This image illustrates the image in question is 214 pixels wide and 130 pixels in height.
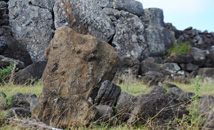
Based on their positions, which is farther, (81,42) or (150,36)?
(150,36)

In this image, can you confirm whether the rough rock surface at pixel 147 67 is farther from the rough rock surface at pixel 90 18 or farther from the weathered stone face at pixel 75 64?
the weathered stone face at pixel 75 64

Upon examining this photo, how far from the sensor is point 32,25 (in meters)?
11.2

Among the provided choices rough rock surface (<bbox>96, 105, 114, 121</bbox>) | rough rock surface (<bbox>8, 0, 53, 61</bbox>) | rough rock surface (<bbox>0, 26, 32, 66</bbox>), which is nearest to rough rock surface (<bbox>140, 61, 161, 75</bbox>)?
rough rock surface (<bbox>8, 0, 53, 61</bbox>)

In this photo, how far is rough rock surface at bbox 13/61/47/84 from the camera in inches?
303

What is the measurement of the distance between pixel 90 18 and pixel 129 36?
2191 mm

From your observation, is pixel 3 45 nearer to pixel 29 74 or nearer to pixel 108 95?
pixel 29 74

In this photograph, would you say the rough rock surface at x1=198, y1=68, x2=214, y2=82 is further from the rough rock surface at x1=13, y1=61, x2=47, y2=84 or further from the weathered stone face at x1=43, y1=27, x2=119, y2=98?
the rough rock surface at x1=13, y1=61, x2=47, y2=84

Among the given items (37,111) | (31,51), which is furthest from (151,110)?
(31,51)

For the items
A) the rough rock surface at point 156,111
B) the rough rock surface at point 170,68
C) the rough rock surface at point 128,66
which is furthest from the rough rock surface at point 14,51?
the rough rock surface at point 156,111

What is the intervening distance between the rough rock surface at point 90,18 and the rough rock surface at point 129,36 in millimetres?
466

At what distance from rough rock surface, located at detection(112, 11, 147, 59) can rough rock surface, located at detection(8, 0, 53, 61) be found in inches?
129

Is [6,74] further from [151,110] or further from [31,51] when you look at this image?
[151,110]

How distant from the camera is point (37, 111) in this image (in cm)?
363

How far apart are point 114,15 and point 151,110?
9644 mm
